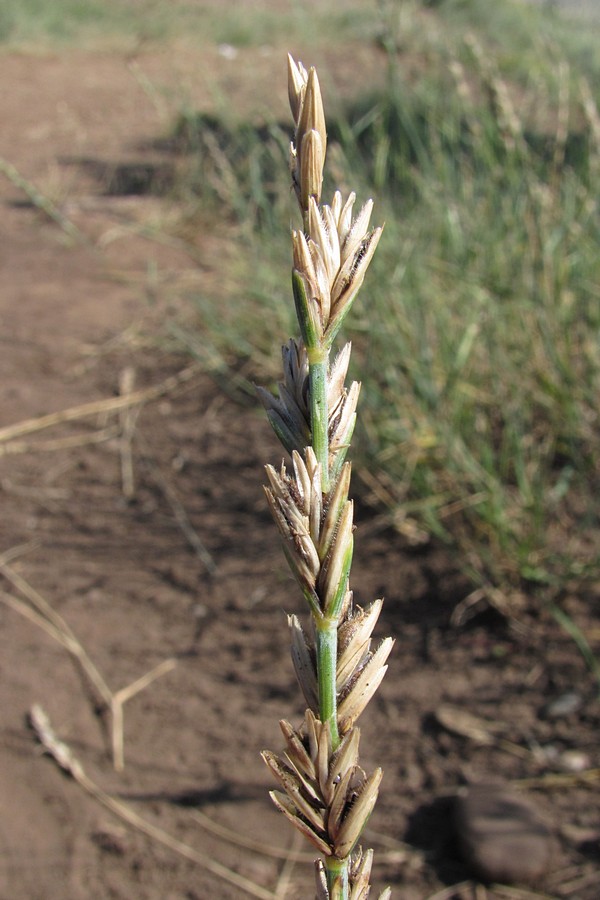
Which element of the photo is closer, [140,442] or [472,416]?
[472,416]

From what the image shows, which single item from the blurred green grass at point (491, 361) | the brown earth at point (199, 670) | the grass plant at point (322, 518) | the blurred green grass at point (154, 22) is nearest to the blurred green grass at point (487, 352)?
the blurred green grass at point (491, 361)

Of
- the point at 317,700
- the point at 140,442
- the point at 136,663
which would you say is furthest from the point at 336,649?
the point at 140,442

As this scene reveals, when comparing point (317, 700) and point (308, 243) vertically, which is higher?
point (308, 243)

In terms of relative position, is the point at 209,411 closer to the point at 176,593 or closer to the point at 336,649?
the point at 176,593

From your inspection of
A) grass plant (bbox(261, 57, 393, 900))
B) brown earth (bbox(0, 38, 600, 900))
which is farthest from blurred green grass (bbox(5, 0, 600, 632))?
grass plant (bbox(261, 57, 393, 900))

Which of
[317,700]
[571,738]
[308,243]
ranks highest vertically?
[308,243]

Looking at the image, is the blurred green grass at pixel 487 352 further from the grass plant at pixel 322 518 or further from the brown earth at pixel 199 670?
the grass plant at pixel 322 518

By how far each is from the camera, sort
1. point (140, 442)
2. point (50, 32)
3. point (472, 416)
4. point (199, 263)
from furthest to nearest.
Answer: point (50, 32) < point (199, 263) < point (140, 442) < point (472, 416)

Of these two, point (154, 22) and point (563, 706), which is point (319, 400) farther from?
point (154, 22)
